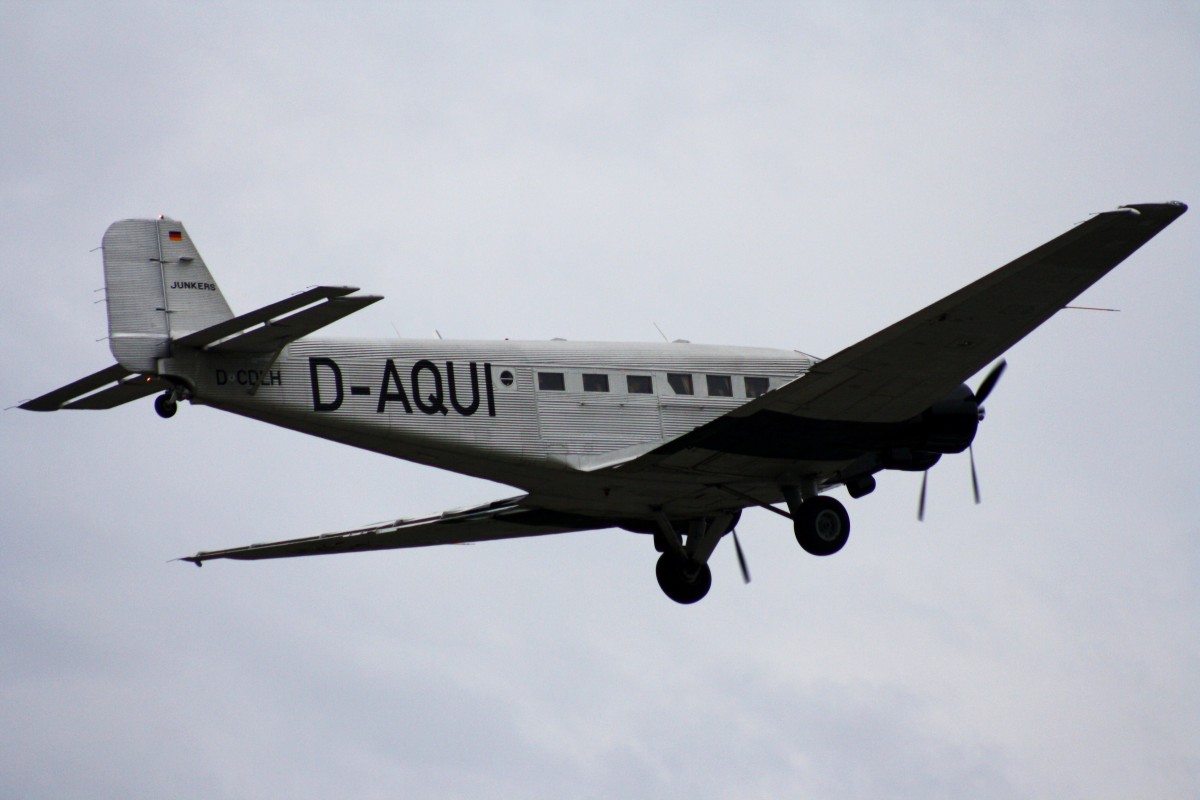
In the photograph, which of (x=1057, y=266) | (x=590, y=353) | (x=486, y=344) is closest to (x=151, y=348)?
(x=486, y=344)

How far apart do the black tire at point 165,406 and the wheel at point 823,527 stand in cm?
1048

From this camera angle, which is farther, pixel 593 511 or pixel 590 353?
pixel 593 511

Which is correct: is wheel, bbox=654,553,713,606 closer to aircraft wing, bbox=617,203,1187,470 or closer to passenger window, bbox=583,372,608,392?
aircraft wing, bbox=617,203,1187,470

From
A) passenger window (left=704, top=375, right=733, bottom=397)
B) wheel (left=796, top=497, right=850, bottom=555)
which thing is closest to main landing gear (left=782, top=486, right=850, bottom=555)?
wheel (left=796, top=497, right=850, bottom=555)

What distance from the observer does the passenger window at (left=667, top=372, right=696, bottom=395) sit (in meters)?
27.2

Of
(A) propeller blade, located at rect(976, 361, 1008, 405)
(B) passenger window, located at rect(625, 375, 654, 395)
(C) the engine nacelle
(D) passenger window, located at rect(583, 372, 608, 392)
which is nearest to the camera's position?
(D) passenger window, located at rect(583, 372, 608, 392)

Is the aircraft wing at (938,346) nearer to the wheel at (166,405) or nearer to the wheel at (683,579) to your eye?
the wheel at (683,579)

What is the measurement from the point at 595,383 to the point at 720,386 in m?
2.40

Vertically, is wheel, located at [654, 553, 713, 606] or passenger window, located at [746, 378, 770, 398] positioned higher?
passenger window, located at [746, 378, 770, 398]

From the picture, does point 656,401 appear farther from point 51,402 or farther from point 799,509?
point 51,402

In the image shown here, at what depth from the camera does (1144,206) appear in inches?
872

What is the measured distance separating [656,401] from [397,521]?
262 inches

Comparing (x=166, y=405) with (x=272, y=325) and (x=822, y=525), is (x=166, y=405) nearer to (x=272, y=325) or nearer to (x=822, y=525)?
(x=272, y=325)

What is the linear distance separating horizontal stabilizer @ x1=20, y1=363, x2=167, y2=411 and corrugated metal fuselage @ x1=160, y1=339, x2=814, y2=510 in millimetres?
560
